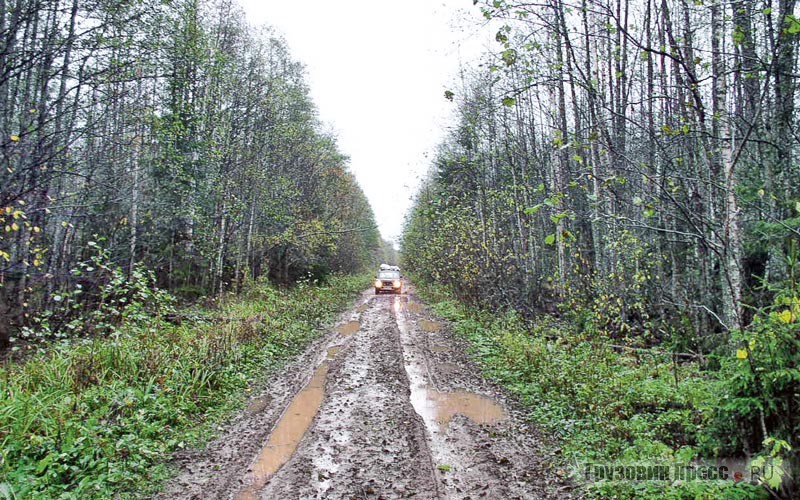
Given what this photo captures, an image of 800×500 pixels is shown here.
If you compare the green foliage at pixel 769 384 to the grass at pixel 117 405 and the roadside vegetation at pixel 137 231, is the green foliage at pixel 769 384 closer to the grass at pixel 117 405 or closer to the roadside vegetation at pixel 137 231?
the grass at pixel 117 405

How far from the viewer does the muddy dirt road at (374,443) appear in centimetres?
419

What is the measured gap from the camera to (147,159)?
11.2 m

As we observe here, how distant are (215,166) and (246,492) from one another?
1323cm

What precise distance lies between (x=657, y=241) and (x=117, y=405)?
10888 millimetres

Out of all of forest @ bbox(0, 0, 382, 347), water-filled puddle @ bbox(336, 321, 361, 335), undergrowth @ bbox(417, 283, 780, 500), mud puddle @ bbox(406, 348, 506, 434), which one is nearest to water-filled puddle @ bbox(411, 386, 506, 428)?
mud puddle @ bbox(406, 348, 506, 434)

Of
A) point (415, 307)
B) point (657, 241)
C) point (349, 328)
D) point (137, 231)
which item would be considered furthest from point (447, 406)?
point (415, 307)

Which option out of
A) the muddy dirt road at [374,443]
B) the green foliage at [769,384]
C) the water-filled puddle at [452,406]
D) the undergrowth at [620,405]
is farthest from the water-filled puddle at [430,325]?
the green foliage at [769,384]

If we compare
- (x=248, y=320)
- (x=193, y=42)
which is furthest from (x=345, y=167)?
(x=248, y=320)

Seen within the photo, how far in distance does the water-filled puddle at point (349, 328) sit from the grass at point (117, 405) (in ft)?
11.2

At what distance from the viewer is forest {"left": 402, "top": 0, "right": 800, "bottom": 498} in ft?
11.8

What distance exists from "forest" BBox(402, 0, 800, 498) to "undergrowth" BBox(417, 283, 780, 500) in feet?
0.10

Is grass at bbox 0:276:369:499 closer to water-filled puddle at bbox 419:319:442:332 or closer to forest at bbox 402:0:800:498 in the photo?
forest at bbox 402:0:800:498

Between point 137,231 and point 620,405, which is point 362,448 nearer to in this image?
point 620,405

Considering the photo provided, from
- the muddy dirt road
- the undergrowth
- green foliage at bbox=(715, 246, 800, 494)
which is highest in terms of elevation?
green foliage at bbox=(715, 246, 800, 494)
